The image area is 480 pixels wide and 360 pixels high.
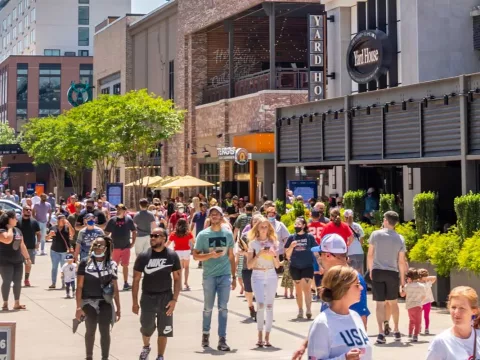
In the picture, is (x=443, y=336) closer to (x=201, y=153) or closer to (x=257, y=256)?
(x=257, y=256)

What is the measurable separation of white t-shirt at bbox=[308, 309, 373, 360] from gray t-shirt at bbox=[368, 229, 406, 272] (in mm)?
7898

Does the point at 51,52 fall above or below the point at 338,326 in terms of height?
above

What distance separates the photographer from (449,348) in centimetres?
625

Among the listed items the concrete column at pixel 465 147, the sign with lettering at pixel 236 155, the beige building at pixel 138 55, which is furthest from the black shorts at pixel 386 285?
the beige building at pixel 138 55

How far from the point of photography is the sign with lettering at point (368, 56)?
2830cm

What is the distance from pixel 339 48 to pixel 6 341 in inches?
988

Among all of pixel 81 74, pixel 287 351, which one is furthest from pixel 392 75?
pixel 81 74

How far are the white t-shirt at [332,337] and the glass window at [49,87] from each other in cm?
11909

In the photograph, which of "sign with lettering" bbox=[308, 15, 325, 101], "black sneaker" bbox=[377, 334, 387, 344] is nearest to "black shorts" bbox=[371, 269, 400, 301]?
"black sneaker" bbox=[377, 334, 387, 344]

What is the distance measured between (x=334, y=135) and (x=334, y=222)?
8.56m

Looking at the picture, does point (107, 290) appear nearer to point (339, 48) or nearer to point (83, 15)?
point (339, 48)

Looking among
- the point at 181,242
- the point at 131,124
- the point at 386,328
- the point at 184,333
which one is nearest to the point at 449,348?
the point at 386,328

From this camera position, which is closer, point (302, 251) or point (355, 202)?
point (302, 251)

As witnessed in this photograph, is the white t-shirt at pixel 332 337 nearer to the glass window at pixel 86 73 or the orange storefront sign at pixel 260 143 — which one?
the orange storefront sign at pixel 260 143
